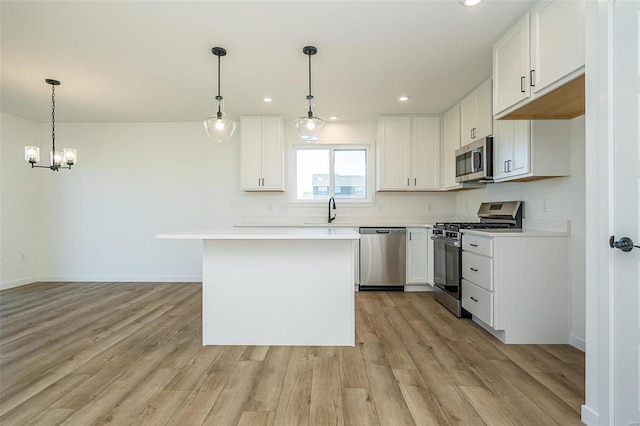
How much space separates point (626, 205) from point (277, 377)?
83.3 inches

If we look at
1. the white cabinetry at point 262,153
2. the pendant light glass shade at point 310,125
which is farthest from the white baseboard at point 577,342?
the white cabinetry at point 262,153

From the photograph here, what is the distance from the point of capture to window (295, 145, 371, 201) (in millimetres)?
5160

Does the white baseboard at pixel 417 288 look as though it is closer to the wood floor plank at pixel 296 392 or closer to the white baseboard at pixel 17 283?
the wood floor plank at pixel 296 392

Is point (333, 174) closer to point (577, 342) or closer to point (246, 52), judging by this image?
point (246, 52)

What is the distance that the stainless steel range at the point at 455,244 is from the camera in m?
3.36

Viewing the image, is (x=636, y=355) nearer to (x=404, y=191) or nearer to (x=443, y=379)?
(x=443, y=379)

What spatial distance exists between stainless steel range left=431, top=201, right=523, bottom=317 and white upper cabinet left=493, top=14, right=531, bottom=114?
4.16 ft

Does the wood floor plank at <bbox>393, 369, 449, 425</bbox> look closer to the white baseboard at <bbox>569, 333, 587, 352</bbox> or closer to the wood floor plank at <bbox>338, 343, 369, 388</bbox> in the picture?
the wood floor plank at <bbox>338, 343, 369, 388</bbox>

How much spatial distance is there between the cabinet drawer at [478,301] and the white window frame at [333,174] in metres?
2.19

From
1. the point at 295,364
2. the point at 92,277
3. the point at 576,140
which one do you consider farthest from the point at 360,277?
the point at 92,277

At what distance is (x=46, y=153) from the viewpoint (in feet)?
16.9

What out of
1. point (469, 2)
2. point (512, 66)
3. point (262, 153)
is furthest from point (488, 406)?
point (262, 153)

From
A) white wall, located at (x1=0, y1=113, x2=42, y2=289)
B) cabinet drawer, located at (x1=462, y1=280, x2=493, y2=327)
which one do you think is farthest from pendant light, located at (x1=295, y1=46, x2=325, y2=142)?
white wall, located at (x1=0, y1=113, x2=42, y2=289)

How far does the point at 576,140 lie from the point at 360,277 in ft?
→ 9.35
